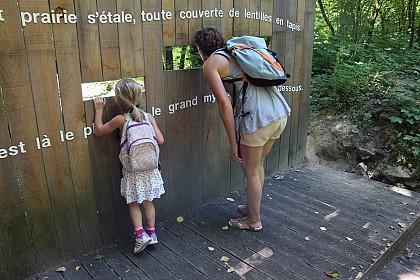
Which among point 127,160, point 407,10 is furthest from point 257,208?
point 407,10

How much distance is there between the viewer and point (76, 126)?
2.52 metres

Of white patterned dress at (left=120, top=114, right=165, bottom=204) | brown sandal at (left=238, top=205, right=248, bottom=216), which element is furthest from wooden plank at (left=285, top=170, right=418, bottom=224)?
white patterned dress at (left=120, top=114, right=165, bottom=204)

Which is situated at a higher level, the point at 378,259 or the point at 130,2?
the point at 130,2

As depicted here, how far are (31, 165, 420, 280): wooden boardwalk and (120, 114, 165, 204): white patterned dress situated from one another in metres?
0.48

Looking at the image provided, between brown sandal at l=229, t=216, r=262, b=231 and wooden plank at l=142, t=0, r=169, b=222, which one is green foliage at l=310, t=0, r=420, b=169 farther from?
wooden plank at l=142, t=0, r=169, b=222

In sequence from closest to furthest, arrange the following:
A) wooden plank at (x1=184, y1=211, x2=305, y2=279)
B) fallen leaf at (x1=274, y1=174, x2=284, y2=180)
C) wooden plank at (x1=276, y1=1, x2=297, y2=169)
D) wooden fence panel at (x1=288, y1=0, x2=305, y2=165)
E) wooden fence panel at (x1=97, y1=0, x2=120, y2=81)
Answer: wooden fence panel at (x1=97, y1=0, x2=120, y2=81), wooden plank at (x1=184, y1=211, x2=305, y2=279), wooden plank at (x1=276, y1=1, x2=297, y2=169), wooden fence panel at (x1=288, y1=0, x2=305, y2=165), fallen leaf at (x1=274, y1=174, x2=284, y2=180)

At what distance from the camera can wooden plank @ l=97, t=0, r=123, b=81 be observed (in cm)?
250

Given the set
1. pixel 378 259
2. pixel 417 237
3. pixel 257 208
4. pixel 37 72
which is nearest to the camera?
pixel 37 72

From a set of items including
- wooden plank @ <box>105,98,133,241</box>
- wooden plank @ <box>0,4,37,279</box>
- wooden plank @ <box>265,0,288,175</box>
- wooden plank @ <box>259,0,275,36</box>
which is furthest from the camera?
wooden plank @ <box>265,0,288,175</box>

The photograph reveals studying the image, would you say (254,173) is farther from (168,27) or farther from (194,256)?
(168,27)

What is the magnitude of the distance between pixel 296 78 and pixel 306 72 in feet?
0.82

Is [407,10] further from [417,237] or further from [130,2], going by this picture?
[130,2]

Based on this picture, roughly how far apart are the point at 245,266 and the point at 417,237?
6.09ft

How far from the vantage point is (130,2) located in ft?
8.59
